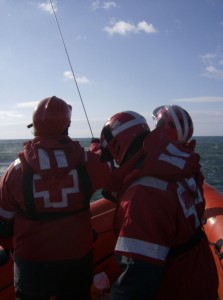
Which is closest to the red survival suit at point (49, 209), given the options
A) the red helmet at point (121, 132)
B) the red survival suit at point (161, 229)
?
the red helmet at point (121, 132)

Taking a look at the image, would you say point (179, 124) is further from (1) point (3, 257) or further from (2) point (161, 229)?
(1) point (3, 257)

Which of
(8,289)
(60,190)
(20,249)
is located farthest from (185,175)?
(8,289)

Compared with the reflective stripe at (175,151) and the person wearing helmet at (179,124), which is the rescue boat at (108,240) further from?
the reflective stripe at (175,151)

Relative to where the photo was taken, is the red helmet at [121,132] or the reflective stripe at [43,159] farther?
the reflective stripe at [43,159]

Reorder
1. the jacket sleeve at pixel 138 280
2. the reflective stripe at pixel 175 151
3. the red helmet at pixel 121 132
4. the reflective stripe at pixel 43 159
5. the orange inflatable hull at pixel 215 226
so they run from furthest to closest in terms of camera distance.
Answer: the orange inflatable hull at pixel 215 226 < the reflective stripe at pixel 43 159 < the red helmet at pixel 121 132 < the reflective stripe at pixel 175 151 < the jacket sleeve at pixel 138 280

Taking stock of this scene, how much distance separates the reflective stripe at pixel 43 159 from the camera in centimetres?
212

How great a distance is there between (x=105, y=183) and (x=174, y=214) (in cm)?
70

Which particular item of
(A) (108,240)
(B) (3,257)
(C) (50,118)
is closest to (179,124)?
(C) (50,118)

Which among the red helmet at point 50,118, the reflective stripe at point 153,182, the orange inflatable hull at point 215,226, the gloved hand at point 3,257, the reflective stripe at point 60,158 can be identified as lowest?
the orange inflatable hull at point 215,226

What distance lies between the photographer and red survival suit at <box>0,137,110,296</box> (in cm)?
214

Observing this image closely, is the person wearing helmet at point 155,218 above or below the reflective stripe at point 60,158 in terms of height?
below

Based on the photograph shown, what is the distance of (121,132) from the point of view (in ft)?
6.48

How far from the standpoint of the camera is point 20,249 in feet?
7.36

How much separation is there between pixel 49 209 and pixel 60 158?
1.09 feet
